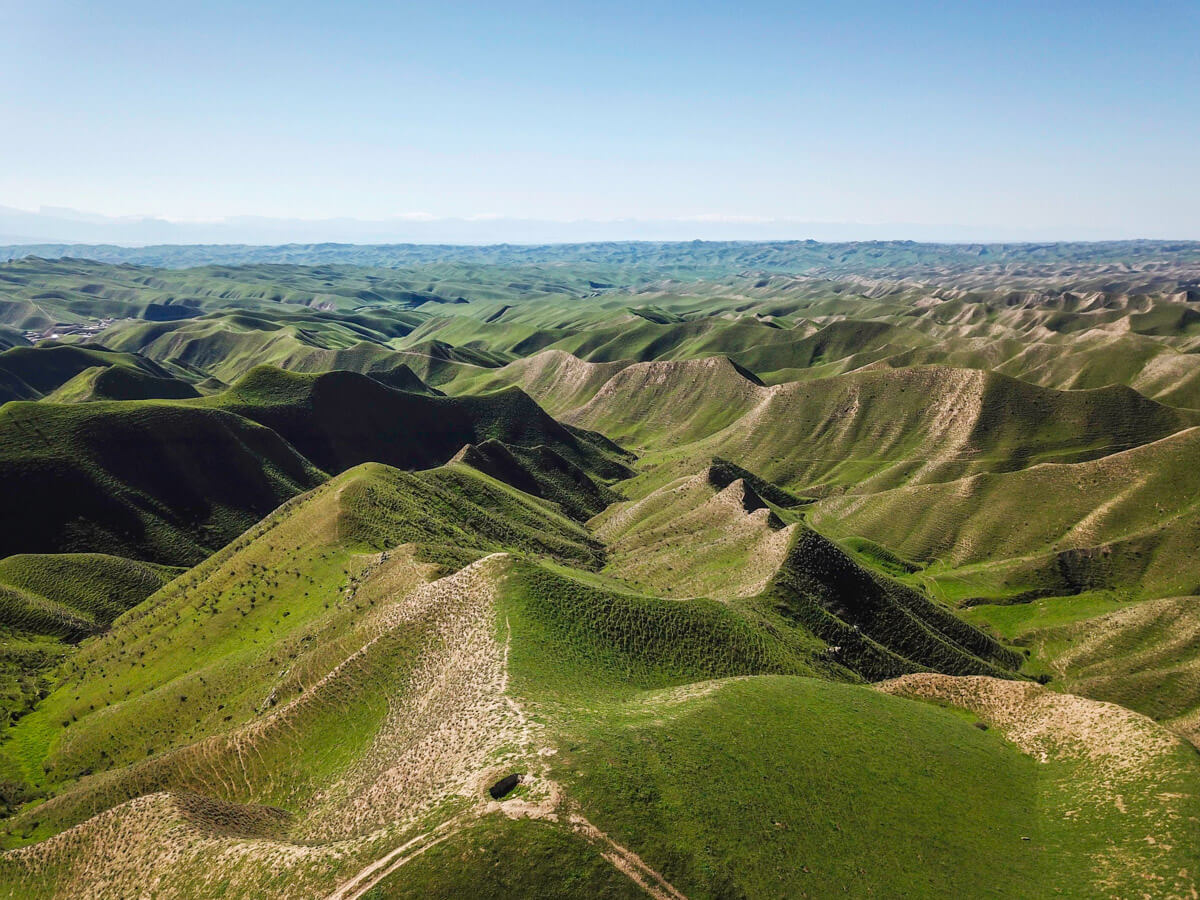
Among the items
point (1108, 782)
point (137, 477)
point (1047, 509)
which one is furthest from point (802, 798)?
point (137, 477)

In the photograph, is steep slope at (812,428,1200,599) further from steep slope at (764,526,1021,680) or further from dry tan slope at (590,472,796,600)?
dry tan slope at (590,472,796,600)

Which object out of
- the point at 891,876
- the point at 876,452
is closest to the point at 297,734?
the point at 891,876

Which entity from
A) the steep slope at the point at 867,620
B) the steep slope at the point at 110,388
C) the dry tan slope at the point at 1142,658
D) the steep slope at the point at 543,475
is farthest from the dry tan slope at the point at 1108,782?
the steep slope at the point at 110,388

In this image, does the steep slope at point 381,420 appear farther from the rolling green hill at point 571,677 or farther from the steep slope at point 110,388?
the steep slope at point 110,388

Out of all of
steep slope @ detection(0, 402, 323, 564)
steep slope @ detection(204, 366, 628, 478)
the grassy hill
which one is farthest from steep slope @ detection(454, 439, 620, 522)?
the grassy hill

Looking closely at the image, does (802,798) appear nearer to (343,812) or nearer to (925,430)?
(343,812)
